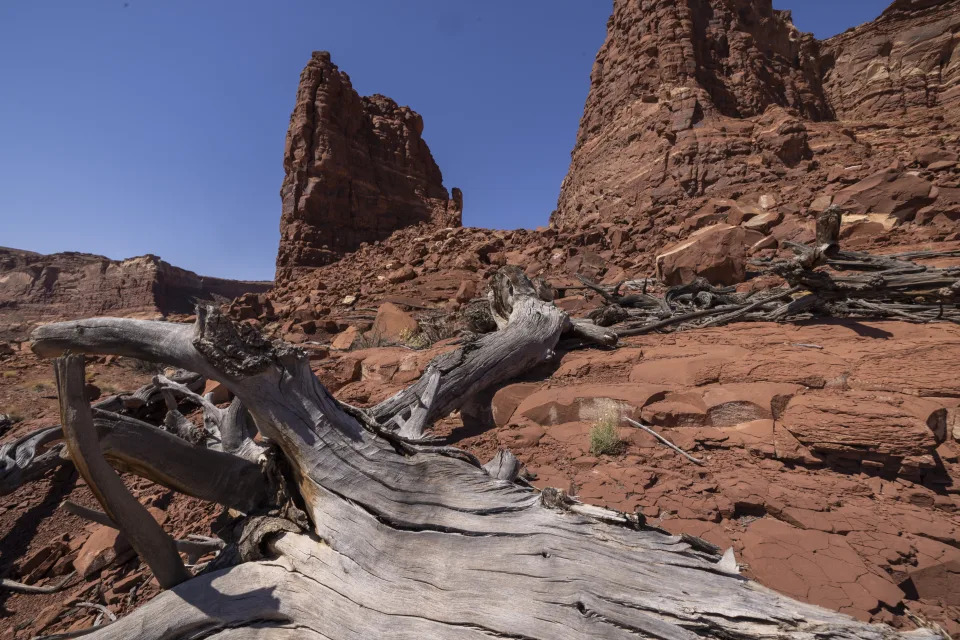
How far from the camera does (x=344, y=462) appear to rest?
2092 millimetres

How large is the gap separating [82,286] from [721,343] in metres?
55.4

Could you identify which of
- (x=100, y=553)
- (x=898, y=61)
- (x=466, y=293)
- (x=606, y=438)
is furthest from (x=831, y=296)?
(x=898, y=61)

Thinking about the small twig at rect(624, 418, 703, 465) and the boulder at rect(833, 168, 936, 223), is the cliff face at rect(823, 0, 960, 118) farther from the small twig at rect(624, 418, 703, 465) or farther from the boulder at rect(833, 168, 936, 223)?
the small twig at rect(624, 418, 703, 465)

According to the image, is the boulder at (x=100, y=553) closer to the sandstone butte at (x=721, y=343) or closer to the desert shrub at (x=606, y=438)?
the sandstone butte at (x=721, y=343)

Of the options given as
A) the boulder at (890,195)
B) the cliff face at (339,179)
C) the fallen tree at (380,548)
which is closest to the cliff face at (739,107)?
the boulder at (890,195)

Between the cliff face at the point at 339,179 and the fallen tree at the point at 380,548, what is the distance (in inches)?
1084

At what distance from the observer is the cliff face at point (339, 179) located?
30000 millimetres

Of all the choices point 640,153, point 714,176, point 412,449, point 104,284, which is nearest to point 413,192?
point 640,153

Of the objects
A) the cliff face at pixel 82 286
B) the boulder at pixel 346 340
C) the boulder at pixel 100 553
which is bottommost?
the boulder at pixel 100 553

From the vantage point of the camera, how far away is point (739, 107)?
701 inches

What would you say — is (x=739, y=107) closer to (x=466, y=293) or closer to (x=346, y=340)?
(x=466, y=293)

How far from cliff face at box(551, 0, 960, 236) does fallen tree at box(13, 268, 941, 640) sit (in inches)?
459

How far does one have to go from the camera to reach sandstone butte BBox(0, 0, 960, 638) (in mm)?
2295

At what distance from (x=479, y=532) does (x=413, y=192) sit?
35514 millimetres
